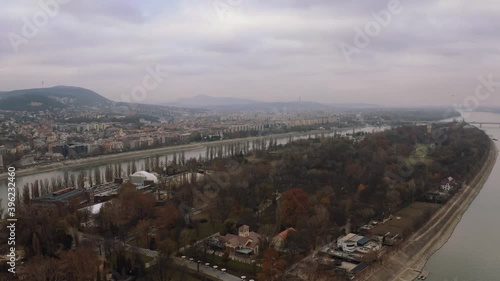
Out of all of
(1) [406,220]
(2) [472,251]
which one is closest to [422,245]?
(2) [472,251]

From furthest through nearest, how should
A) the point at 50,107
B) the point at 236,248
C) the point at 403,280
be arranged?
the point at 50,107
the point at 236,248
the point at 403,280

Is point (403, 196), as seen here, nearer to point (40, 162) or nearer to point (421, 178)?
point (421, 178)

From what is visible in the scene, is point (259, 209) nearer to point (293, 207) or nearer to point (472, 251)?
point (293, 207)

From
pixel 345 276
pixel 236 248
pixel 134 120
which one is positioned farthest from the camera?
pixel 134 120

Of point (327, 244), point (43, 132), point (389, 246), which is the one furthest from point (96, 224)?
point (43, 132)

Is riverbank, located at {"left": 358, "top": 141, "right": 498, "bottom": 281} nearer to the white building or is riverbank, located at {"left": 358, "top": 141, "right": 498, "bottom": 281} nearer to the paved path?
the paved path

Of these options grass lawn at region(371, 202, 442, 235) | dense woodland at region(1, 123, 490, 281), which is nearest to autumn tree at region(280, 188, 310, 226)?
dense woodland at region(1, 123, 490, 281)

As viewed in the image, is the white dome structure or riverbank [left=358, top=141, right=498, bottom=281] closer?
riverbank [left=358, top=141, right=498, bottom=281]
